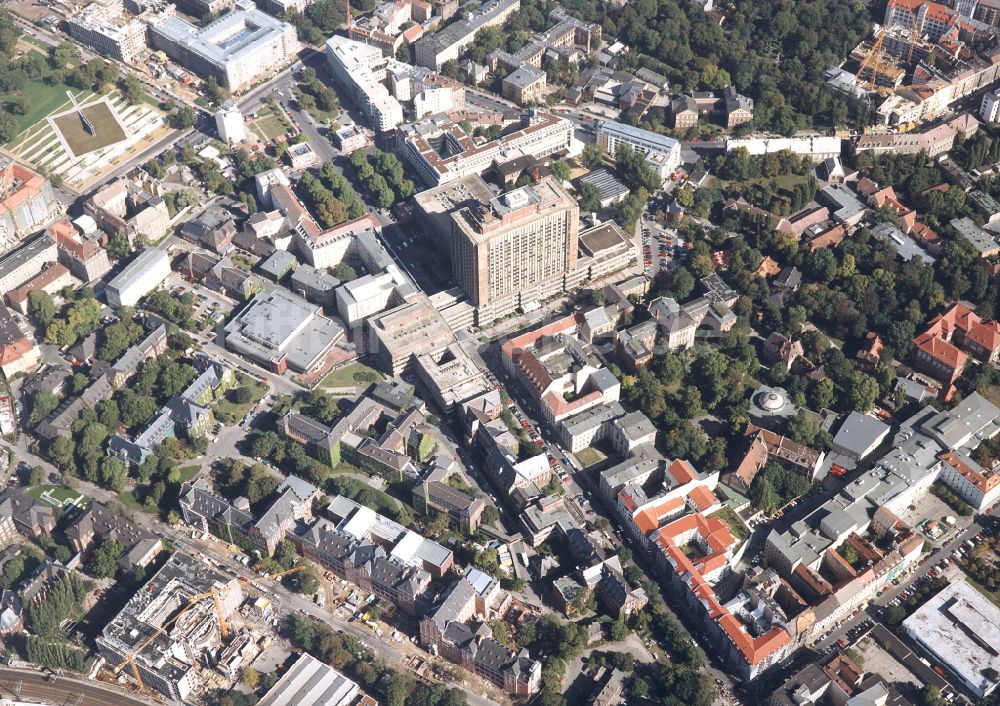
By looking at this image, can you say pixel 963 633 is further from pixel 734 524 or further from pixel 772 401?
pixel 772 401

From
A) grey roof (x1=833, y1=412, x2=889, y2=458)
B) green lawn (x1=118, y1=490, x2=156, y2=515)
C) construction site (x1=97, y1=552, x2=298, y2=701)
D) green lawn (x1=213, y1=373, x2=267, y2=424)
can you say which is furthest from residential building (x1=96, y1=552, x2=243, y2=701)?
grey roof (x1=833, y1=412, x2=889, y2=458)

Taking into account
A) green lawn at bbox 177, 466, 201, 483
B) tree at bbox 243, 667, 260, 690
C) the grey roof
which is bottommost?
the grey roof

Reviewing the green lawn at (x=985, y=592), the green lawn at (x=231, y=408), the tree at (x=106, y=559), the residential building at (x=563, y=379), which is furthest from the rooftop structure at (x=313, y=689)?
the green lawn at (x=985, y=592)

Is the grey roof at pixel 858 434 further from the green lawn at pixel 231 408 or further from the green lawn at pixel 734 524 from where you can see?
the green lawn at pixel 231 408

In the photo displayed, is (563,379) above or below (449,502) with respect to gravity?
above

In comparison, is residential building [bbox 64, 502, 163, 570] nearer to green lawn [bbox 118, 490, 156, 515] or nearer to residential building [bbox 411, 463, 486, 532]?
green lawn [bbox 118, 490, 156, 515]

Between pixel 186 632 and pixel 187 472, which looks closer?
pixel 186 632

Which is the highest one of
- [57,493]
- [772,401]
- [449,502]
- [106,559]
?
[106,559]

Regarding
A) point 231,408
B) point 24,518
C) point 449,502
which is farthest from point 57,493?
point 449,502
